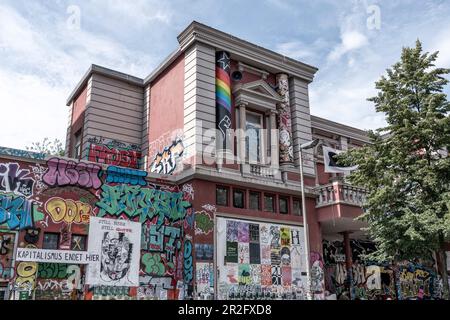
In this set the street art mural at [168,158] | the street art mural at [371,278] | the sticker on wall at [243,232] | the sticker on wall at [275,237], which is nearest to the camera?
the sticker on wall at [243,232]

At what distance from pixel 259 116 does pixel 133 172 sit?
865 centimetres

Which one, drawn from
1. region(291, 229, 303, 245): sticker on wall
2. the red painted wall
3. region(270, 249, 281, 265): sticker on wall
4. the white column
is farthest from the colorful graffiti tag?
the red painted wall

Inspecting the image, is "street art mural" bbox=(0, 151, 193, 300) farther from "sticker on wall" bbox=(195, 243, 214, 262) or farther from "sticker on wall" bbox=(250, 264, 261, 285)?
"sticker on wall" bbox=(250, 264, 261, 285)

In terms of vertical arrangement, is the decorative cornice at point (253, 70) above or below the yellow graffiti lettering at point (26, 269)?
above

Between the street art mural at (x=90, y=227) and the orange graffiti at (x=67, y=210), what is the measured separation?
40mm

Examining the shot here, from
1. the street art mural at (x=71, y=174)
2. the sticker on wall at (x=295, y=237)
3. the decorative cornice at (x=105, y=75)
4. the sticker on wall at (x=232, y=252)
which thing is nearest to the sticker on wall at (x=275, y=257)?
the sticker on wall at (x=295, y=237)

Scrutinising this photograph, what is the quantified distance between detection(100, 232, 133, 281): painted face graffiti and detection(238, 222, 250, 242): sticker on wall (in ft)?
17.6

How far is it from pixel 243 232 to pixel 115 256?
6366mm

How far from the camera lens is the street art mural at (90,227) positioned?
18.4m

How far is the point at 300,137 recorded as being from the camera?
88.1 ft

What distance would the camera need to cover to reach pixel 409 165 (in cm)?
1919

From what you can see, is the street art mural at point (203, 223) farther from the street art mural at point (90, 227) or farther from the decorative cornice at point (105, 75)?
the decorative cornice at point (105, 75)

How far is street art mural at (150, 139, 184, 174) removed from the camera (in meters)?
24.0

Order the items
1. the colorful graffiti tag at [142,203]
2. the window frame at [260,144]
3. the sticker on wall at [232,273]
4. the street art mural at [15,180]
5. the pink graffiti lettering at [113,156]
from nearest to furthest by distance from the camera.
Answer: the street art mural at [15,180]
the colorful graffiti tag at [142,203]
the sticker on wall at [232,273]
the window frame at [260,144]
the pink graffiti lettering at [113,156]
